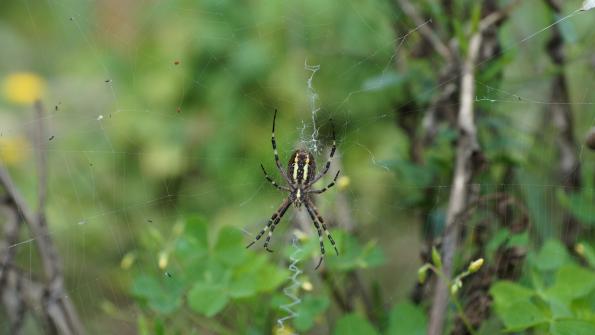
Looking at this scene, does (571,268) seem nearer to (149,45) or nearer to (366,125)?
(366,125)

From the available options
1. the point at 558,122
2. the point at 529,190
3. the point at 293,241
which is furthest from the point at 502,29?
the point at 293,241

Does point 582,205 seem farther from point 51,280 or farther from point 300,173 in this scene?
point 51,280

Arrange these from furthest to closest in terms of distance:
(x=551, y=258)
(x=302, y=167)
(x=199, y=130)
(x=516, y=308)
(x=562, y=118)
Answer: (x=199, y=130) → (x=302, y=167) → (x=562, y=118) → (x=551, y=258) → (x=516, y=308)

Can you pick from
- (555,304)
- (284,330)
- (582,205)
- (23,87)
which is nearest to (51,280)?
(284,330)

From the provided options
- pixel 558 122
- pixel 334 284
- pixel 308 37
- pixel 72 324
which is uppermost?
pixel 308 37

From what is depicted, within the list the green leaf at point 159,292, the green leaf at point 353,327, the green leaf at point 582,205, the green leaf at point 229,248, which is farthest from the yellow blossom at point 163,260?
the green leaf at point 582,205

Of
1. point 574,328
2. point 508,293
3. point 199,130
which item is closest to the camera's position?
point 574,328

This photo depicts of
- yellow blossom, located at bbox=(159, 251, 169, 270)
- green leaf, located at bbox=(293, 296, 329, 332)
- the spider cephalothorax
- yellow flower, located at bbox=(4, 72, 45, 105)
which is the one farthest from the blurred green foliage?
yellow flower, located at bbox=(4, 72, 45, 105)

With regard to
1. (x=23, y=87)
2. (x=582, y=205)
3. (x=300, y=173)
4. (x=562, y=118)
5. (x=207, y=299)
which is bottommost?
(x=207, y=299)
